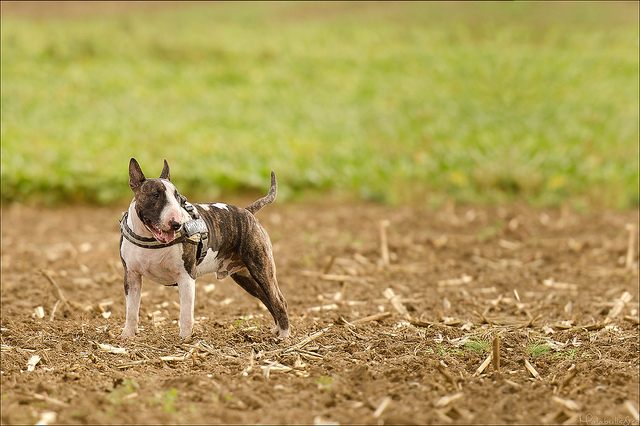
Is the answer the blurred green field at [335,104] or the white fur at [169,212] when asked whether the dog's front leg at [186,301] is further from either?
the blurred green field at [335,104]

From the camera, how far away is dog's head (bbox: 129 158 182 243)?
3.65 metres

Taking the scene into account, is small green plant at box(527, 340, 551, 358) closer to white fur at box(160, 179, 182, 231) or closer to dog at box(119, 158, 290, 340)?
dog at box(119, 158, 290, 340)

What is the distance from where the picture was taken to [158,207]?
367 centimetres

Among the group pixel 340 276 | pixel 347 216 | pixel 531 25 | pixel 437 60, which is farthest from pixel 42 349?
pixel 531 25

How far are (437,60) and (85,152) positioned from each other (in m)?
10.4

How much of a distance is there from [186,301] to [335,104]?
11984mm

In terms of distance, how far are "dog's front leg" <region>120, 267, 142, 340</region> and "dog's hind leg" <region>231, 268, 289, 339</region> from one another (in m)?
0.63

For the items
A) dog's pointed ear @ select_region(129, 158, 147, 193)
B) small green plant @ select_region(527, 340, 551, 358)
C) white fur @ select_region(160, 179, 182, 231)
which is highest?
dog's pointed ear @ select_region(129, 158, 147, 193)

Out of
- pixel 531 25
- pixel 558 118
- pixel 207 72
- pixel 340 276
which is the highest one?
Result: pixel 531 25

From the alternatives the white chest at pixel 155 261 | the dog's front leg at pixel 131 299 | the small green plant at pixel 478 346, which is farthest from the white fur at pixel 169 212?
the small green plant at pixel 478 346

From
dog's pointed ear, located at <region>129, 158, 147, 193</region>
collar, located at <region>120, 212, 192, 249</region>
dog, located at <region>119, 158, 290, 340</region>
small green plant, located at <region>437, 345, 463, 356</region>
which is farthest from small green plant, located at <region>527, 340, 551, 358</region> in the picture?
dog's pointed ear, located at <region>129, 158, 147, 193</region>

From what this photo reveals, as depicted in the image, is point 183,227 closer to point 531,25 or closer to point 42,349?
point 42,349

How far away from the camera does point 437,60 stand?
18656 millimetres

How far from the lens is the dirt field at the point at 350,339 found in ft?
10.8
